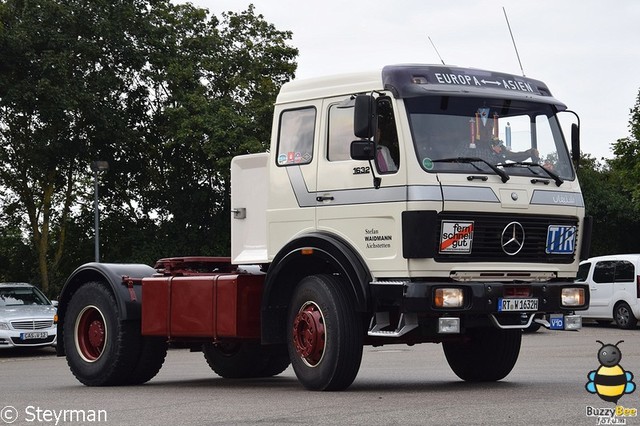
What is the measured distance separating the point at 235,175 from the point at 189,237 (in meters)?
32.3

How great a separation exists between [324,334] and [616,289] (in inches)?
885

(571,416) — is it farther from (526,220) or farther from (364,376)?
(364,376)

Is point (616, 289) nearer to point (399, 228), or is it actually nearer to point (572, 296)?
point (572, 296)

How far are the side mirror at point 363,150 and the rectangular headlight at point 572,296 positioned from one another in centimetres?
243

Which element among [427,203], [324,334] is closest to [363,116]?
[427,203]

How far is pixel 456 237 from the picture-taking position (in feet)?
41.5

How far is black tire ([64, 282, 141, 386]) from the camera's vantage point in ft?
49.9

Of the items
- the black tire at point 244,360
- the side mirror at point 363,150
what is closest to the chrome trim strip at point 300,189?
the side mirror at point 363,150

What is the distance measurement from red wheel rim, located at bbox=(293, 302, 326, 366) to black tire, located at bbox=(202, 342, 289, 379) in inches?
112

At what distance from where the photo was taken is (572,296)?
43.7 feet

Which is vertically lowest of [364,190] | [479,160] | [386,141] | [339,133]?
[364,190]

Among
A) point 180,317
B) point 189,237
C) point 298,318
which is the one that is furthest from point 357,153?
point 189,237

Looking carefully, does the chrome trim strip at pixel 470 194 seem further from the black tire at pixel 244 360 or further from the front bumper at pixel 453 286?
the black tire at pixel 244 360

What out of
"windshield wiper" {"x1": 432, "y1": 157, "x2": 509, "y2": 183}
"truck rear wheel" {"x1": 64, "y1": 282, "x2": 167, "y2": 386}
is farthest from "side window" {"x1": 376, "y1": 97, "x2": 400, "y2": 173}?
"truck rear wheel" {"x1": 64, "y1": 282, "x2": 167, "y2": 386}
